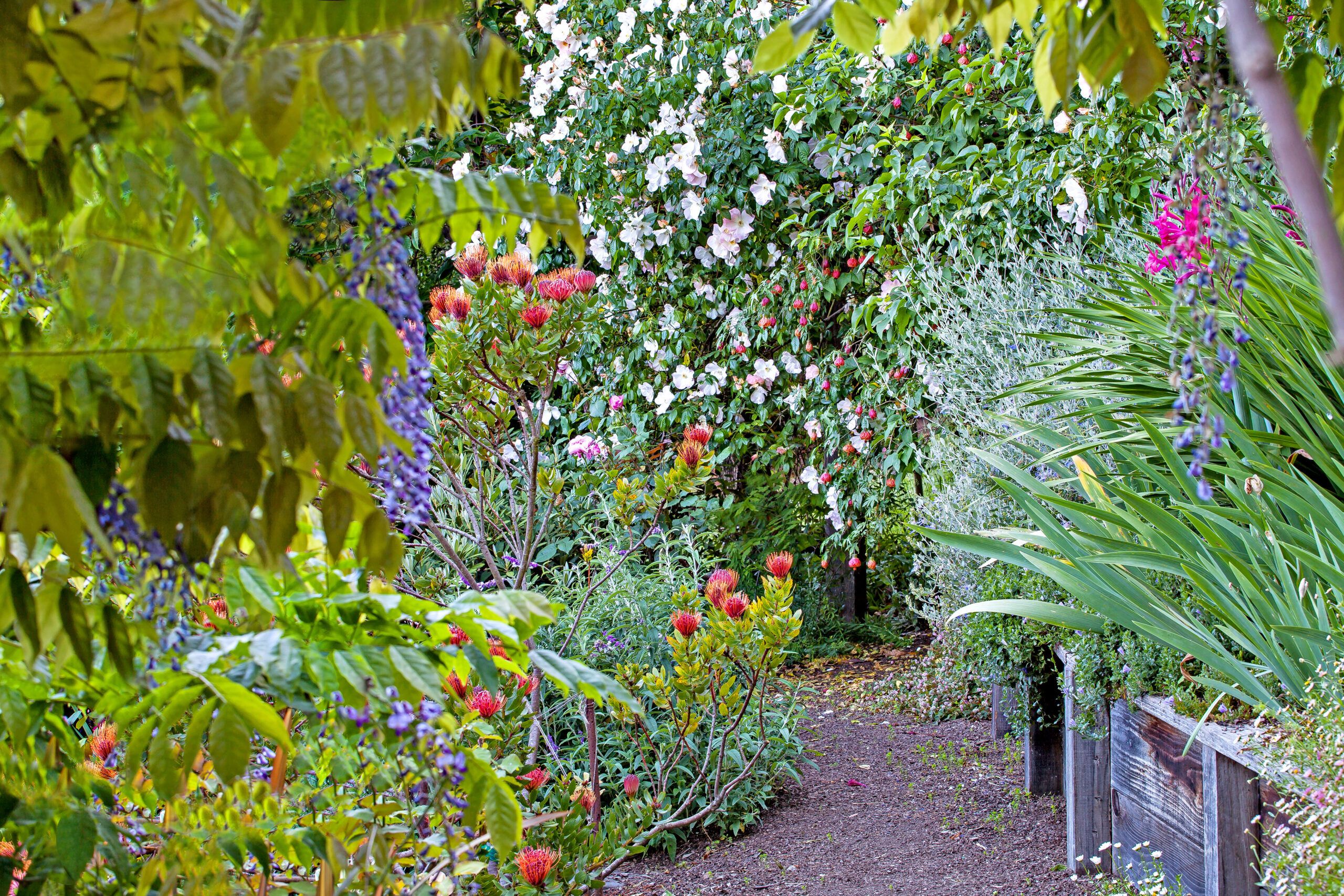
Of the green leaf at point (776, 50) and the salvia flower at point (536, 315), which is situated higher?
the green leaf at point (776, 50)

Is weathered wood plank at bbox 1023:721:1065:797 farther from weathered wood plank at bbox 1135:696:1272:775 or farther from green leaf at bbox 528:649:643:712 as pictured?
green leaf at bbox 528:649:643:712

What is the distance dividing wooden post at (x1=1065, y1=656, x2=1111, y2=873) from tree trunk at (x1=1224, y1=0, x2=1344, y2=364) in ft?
7.98

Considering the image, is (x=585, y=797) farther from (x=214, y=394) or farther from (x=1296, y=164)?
(x=1296, y=164)

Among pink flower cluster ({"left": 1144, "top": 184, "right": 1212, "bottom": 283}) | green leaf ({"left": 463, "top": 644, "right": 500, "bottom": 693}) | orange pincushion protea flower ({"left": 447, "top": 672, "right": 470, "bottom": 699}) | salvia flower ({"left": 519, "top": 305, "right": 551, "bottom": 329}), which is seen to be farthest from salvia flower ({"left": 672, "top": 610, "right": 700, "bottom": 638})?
green leaf ({"left": 463, "top": 644, "right": 500, "bottom": 693})

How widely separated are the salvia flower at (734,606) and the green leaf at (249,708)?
4.72ft

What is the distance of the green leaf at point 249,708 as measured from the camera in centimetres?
81

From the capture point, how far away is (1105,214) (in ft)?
11.9

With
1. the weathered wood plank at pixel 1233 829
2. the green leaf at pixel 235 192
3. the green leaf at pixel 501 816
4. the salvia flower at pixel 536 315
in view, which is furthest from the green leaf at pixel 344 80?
the weathered wood plank at pixel 1233 829

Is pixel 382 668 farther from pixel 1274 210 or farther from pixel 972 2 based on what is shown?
pixel 1274 210

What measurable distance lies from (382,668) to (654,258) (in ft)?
14.4

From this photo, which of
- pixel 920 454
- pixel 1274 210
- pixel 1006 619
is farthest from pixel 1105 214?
pixel 1006 619

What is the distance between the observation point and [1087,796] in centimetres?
259

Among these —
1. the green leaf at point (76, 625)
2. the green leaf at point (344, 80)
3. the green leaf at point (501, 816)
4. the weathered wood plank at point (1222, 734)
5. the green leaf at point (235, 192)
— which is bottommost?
the weathered wood plank at point (1222, 734)

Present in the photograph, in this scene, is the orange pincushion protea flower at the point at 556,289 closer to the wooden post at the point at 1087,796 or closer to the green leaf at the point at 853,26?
the green leaf at the point at 853,26
